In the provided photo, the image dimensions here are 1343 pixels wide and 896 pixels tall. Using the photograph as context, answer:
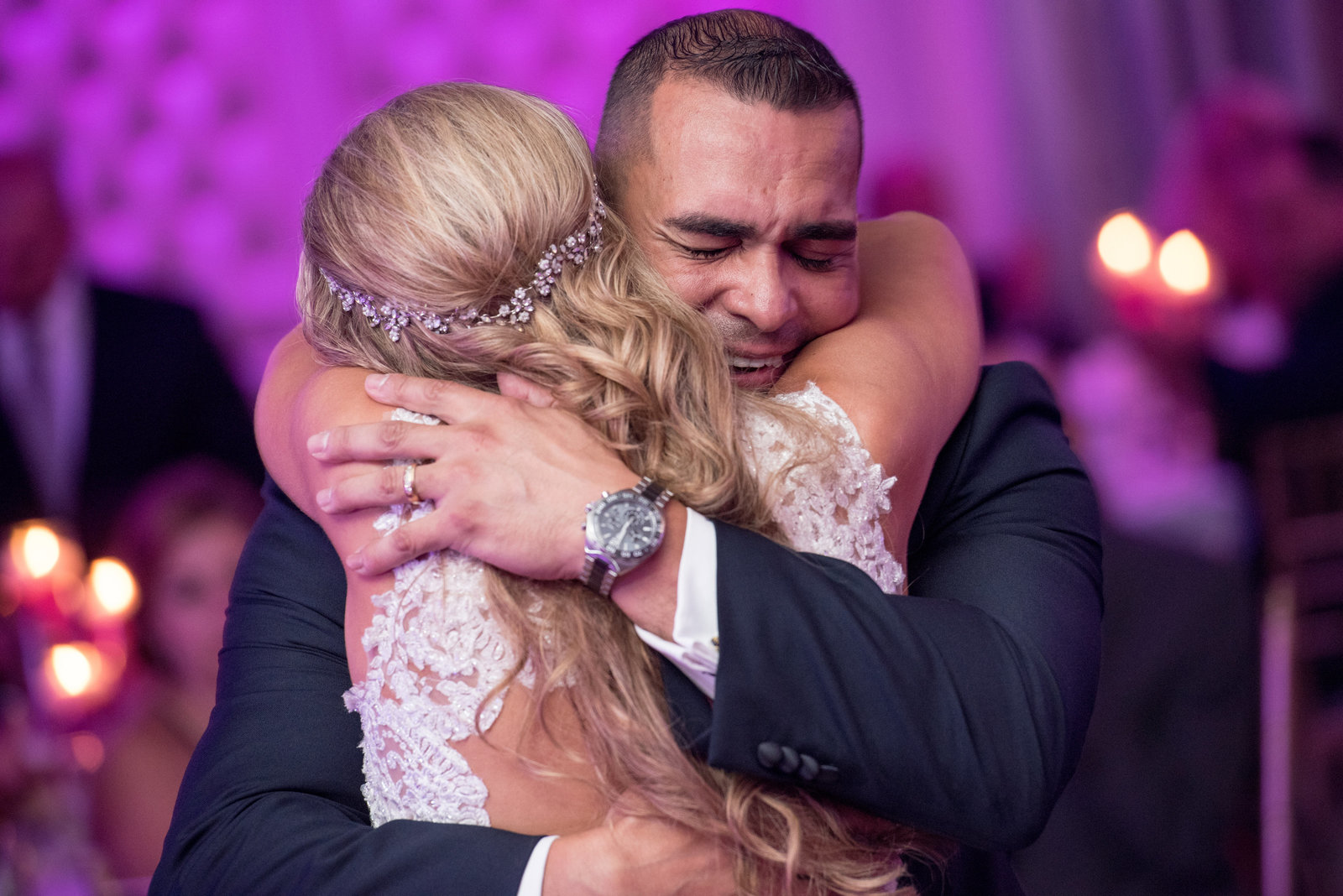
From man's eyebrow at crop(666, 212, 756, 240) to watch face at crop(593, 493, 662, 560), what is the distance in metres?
0.45

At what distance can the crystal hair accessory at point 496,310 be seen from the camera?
50.2 inches

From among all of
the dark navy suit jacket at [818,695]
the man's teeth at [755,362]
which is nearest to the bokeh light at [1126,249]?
the dark navy suit jacket at [818,695]

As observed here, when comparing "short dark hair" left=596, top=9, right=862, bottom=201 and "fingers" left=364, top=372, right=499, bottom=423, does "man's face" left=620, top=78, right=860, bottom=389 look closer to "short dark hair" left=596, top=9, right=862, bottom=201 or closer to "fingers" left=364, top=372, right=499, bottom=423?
"short dark hair" left=596, top=9, right=862, bottom=201

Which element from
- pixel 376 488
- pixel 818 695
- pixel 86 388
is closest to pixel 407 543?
pixel 376 488

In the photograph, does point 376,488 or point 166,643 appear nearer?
point 376,488

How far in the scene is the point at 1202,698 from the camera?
8.99 feet

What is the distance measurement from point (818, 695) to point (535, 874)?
1.08 feet

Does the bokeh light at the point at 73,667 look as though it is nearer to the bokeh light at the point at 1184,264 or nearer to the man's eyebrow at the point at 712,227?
the man's eyebrow at the point at 712,227

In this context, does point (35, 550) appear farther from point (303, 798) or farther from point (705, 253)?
point (705, 253)

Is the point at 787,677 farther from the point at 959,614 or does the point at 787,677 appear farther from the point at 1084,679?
the point at 1084,679

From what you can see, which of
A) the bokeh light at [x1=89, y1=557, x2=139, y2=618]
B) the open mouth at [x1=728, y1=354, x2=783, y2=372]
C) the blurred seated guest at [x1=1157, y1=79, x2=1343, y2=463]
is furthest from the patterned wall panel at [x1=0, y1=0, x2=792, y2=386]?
the open mouth at [x1=728, y1=354, x2=783, y2=372]

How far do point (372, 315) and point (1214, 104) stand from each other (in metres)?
3.59

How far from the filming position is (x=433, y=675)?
1.16 metres

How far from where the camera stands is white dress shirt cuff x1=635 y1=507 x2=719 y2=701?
45.8 inches
